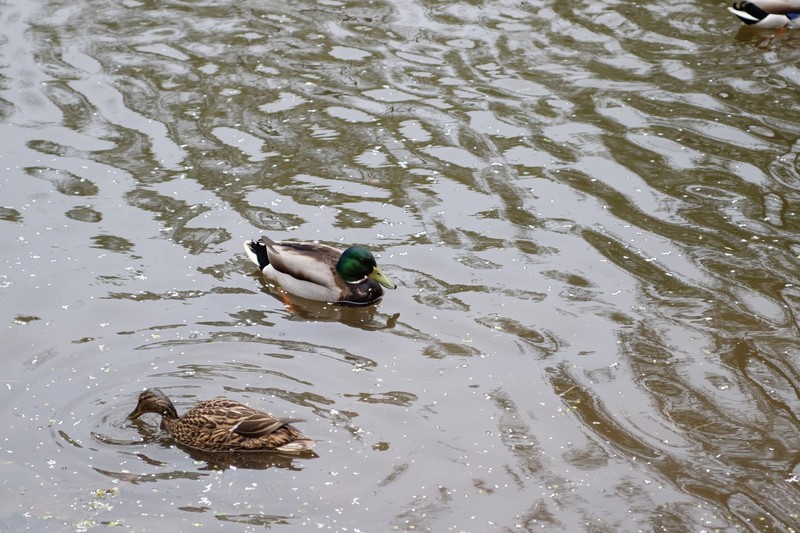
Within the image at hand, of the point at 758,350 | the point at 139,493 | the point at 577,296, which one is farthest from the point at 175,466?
the point at 758,350

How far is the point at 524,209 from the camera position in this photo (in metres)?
12.0

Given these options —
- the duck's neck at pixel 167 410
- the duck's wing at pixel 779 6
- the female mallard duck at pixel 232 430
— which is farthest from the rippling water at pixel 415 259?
the duck's wing at pixel 779 6

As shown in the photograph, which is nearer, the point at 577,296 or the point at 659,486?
the point at 659,486

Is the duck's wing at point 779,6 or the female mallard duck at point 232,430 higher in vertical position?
the duck's wing at point 779,6

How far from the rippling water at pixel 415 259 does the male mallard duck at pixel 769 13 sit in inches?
10.0

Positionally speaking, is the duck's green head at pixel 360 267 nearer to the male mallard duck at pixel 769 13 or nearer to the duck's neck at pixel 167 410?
the duck's neck at pixel 167 410

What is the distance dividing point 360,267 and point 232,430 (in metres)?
2.56

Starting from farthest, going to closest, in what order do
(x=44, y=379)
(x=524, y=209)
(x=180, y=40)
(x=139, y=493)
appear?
(x=180, y=40)
(x=524, y=209)
(x=44, y=379)
(x=139, y=493)

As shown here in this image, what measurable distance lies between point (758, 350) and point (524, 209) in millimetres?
3055

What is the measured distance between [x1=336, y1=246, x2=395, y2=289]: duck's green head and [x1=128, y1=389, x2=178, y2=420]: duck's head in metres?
2.42

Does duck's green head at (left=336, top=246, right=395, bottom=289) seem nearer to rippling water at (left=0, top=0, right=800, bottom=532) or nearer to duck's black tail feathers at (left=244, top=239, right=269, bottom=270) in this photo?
rippling water at (left=0, top=0, right=800, bottom=532)

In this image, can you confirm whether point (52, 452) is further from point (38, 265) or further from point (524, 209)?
point (524, 209)

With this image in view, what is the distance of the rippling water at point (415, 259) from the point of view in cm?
813

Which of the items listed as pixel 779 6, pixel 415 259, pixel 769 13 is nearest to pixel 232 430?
pixel 415 259
